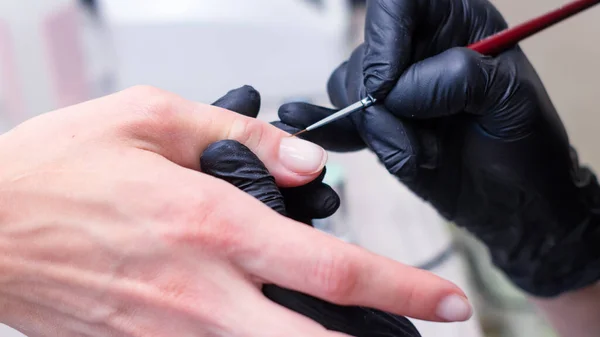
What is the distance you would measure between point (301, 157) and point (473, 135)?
0.95ft

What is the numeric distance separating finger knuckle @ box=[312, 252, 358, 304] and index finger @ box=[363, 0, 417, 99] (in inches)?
10.0

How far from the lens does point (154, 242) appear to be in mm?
450

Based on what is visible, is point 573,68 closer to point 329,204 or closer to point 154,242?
point 329,204

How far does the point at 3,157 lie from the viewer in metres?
0.51

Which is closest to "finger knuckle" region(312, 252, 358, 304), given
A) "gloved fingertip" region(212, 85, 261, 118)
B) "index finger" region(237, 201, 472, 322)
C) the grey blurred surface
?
"index finger" region(237, 201, 472, 322)

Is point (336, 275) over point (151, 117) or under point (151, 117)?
under

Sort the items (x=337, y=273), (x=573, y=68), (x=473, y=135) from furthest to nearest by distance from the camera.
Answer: (x=573, y=68)
(x=473, y=135)
(x=337, y=273)

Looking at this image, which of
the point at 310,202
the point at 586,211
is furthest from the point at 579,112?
the point at 310,202

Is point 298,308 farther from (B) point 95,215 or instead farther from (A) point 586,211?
(A) point 586,211

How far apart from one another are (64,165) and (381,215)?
2.64 ft

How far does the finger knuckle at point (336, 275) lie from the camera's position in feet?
Answer: 1.40

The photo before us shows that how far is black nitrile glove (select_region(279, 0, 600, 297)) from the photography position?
0.60 m

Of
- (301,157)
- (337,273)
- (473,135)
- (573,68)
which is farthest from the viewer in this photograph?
(573,68)

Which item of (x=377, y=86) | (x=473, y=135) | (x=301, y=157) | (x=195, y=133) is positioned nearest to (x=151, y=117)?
(x=195, y=133)
